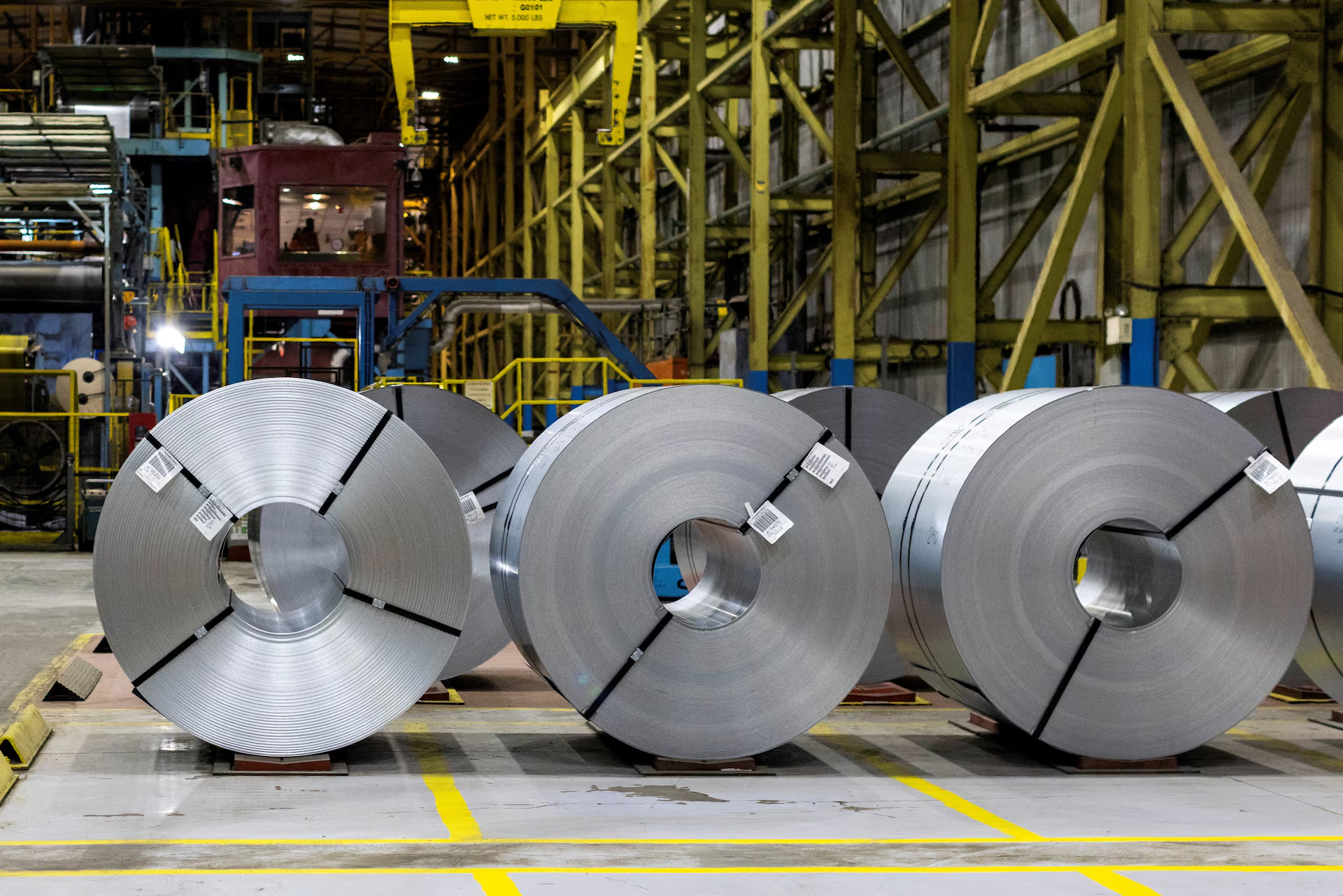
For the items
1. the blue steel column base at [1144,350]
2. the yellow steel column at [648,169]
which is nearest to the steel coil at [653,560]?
the blue steel column base at [1144,350]

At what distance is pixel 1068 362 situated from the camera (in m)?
14.5

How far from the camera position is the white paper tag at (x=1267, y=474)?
6883 millimetres

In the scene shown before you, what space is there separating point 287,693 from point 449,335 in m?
12.9

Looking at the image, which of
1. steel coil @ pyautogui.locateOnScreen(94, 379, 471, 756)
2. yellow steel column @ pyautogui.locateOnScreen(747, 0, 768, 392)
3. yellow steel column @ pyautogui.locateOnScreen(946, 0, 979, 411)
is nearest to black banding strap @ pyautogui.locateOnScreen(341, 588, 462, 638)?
steel coil @ pyautogui.locateOnScreen(94, 379, 471, 756)

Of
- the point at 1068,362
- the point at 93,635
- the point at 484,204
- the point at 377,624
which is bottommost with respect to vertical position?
the point at 93,635

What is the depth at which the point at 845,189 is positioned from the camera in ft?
50.0

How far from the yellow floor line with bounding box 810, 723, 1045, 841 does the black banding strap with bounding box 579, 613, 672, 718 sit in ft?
3.85

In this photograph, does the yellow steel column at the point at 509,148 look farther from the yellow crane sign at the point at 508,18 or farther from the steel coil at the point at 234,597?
the steel coil at the point at 234,597

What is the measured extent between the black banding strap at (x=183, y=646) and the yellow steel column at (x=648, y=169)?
16.3 metres

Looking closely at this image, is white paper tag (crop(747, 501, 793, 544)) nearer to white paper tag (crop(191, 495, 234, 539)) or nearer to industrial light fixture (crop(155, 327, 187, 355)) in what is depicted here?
white paper tag (crop(191, 495, 234, 539))

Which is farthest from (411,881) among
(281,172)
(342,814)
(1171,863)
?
(281,172)

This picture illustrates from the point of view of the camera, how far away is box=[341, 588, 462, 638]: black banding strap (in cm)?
680

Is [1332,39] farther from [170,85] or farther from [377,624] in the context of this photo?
[170,85]

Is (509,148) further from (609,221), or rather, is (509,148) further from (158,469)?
(158,469)
